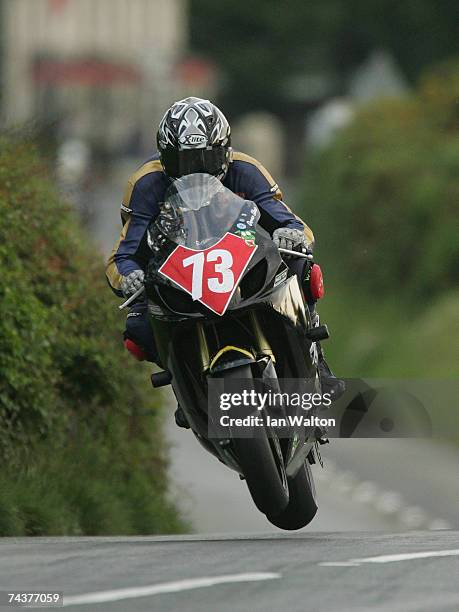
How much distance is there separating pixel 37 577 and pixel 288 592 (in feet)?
3.37

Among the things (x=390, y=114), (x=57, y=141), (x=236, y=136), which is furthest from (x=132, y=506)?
(x=236, y=136)

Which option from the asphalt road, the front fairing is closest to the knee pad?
the front fairing

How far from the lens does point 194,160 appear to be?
10.0 m

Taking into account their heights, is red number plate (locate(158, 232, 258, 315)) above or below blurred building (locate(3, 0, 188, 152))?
above

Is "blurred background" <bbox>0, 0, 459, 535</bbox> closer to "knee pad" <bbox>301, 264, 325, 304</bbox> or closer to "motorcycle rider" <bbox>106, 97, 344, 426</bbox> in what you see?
"motorcycle rider" <bbox>106, 97, 344, 426</bbox>

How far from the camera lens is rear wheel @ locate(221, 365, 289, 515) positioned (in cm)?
933

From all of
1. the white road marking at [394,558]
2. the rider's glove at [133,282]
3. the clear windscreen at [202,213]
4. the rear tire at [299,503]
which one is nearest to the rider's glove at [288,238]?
the clear windscreen at [202,213]

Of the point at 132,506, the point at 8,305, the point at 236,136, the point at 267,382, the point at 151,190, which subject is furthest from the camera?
the point at 236,136

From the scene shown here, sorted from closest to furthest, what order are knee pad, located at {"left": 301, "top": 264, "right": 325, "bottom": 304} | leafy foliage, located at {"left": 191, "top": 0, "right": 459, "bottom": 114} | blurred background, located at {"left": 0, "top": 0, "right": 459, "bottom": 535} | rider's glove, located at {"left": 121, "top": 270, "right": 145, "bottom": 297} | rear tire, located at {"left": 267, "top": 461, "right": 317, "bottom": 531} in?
1. rider's glove, located at {"left": 121, "top": 270, "right": 145, "bottom": 297}
2. knee pad, located at {"left": 301, "top": 264, "right": 325, "bottom": 304}
3. rear tire, located at {"left": 267, "top": 461, "right": 317, "bottom": 531}
4. blurred background, located at {"left": 0, "top": 0, "right": 459, "bottom": 535}
5. leafy foliage, located at {"left": 191, "top": 0, "right": 459, "bottom": 114}

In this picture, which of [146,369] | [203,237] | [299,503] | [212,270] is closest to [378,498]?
[146,369]

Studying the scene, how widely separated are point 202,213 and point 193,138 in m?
0.46

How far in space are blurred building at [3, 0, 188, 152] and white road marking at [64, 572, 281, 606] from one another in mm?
86614

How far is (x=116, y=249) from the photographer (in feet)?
33.9

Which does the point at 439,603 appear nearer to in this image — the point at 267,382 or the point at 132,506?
the point at 267,382
